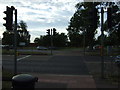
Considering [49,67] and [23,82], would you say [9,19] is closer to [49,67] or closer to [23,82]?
[23,82]

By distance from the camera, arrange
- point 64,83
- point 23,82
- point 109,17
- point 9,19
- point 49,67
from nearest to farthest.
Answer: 1. point 23,82
2. point 64,83
3. point 9,19
4. point 109,17
5. point 49,67

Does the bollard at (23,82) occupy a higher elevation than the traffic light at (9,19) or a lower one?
lower

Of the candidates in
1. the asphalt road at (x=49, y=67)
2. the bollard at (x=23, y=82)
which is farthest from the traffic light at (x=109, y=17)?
the bollard at (x=23, y=82)

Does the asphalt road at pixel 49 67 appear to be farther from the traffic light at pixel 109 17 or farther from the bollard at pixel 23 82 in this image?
the bollard at pixel 23 82

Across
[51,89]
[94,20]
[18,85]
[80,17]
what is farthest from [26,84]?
[80,17]

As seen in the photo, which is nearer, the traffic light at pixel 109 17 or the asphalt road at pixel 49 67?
the traffic light at pixel 109 17

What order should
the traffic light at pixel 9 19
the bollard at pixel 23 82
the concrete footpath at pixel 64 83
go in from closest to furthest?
the bollard at pixel 23 82, the concrete footpath at pixel 64 83, the traffic light at pixel 9 19

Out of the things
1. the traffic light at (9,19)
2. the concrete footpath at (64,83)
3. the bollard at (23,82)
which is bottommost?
the concrete footpath at (64,83)

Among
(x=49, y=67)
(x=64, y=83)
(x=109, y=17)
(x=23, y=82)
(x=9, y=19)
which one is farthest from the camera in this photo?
(x=49, y=67)

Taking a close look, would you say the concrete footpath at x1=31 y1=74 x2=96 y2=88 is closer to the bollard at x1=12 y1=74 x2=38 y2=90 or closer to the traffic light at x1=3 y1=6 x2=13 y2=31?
the traffic light at x1=3 y1=6 x2=13 y2=31

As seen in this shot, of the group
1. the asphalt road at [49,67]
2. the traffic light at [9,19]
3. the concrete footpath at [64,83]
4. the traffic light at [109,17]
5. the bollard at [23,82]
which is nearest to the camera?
the bollard at [23,82]

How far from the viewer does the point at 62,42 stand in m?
109

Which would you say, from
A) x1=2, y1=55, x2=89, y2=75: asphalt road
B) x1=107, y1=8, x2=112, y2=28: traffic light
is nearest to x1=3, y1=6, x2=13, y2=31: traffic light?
x1=107, y1=8, x2=112, y2=28: traffic light

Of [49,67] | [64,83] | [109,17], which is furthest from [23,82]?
[49,67]
